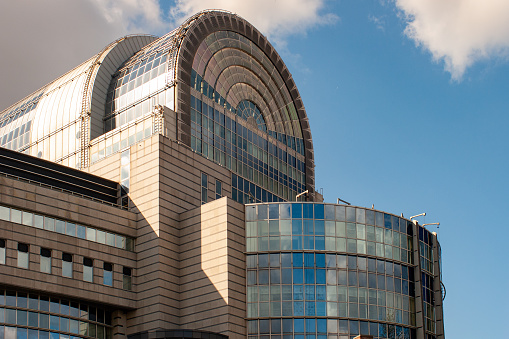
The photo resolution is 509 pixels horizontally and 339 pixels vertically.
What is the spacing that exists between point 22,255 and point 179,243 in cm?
1657

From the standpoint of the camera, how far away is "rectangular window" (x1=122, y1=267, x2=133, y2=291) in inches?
3364

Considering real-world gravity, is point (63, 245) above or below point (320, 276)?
above

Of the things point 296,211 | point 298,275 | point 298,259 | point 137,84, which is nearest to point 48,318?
point 298,275

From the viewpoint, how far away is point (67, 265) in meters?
80.9

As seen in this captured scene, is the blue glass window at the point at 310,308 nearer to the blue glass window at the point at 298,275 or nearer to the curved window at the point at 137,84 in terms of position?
the blue glass window at the point at 298,275

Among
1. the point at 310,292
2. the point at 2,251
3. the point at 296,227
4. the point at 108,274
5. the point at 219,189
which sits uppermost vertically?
the point at 219,189

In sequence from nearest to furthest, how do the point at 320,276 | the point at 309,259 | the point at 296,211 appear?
1. the point at 320,276
2. the point at 309,259
3. the point at 296,211

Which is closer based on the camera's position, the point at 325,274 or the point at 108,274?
the point at 108,274

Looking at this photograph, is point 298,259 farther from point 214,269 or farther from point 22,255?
point 22,255

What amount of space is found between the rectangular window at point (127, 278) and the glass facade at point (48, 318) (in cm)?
313

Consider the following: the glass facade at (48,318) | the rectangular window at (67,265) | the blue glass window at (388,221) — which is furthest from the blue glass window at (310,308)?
the rectangular window at (67,265)

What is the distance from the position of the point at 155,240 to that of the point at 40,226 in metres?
11.6

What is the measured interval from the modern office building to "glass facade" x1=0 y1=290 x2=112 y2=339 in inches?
4.8

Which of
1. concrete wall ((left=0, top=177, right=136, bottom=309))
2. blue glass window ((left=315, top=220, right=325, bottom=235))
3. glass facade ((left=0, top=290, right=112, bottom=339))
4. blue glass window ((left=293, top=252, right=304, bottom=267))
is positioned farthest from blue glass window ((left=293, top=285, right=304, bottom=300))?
glass facade ((left=0, top=290, right=112, bottom=339))
